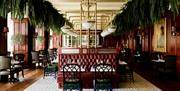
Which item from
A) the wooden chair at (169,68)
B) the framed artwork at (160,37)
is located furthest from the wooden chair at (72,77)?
the framed artwork at (160,37)

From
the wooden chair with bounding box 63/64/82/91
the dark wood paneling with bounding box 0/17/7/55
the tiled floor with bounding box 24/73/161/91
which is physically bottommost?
→ the tiled floor with bounding box 24/73/161/91

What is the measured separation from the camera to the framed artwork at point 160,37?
13391 millimetres

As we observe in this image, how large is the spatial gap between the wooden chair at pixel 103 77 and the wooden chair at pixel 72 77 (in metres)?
0.44

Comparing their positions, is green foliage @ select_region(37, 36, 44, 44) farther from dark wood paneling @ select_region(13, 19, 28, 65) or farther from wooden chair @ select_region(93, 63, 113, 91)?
wooden chair @ select_region(93, 63, 113, 91)

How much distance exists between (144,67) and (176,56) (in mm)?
5027

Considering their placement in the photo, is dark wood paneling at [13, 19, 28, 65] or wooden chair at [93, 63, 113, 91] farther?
dark wood paneling at [13, 19, 28, 65]

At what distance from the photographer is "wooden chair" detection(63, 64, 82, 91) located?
25.3ft

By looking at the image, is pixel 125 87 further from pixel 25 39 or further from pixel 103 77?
pixel 25 39

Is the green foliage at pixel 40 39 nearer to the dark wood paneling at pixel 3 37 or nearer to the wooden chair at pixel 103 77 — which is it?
the dark wood paneling at pixel 3 37

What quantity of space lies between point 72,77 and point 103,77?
86 centimetres

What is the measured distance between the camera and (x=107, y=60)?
31.8 ft

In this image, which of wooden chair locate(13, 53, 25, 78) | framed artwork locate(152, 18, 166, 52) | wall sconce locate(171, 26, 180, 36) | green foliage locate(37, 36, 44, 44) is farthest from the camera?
Answer: green foliage locate(37, 36, 44, 44)

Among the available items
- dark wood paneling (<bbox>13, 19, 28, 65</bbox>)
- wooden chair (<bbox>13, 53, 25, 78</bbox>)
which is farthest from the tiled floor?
dark wood paneling (<bbox>13, 19, 28, 65</bbox>)

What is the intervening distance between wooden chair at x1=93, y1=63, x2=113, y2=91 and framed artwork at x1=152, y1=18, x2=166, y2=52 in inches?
222
